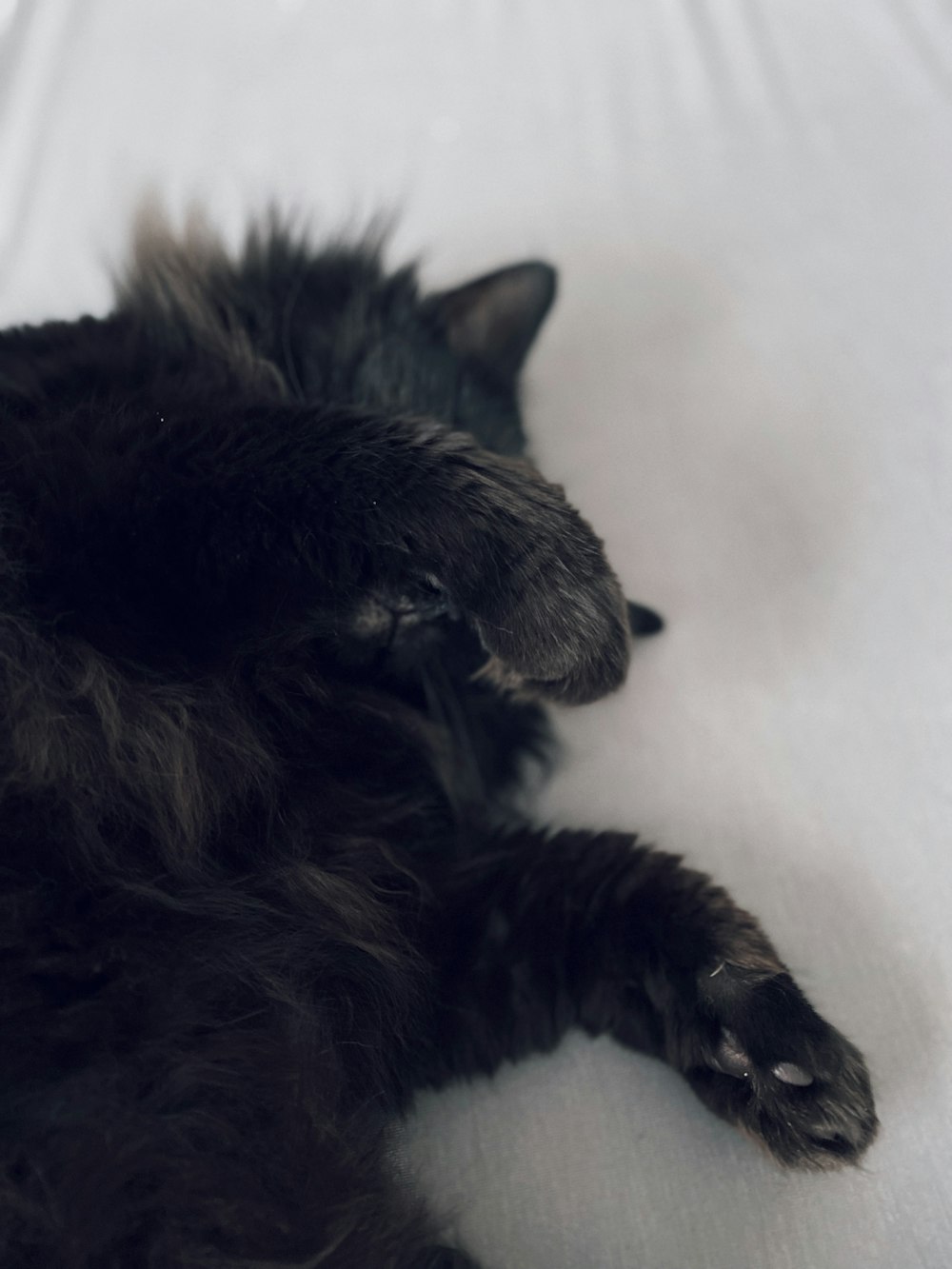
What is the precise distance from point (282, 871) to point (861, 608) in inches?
33.8

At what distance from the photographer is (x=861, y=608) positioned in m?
1.36

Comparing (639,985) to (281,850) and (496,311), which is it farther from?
(496,311)

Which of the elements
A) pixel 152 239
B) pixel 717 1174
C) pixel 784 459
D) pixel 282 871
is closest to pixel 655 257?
pixel 784 459

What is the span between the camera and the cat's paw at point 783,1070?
0.91 metres

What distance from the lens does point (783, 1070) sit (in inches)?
35.9

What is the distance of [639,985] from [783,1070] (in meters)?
0.17

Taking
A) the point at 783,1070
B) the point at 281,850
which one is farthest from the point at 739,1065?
the point at 281,850

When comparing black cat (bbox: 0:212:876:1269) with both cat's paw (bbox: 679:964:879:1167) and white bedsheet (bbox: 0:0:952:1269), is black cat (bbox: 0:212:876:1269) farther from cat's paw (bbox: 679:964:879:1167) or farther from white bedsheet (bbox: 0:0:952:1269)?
white bedsheet (bbox: 0:0:952:1269)

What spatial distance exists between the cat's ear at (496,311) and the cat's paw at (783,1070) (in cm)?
87

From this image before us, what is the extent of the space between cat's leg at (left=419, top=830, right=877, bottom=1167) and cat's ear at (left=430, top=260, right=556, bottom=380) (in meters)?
0.68

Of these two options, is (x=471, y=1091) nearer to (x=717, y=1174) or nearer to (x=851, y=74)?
(x=717, y=1174)

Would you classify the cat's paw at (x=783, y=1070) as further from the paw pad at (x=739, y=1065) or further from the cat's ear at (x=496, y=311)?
the cat's ear at (x=496, y=311)

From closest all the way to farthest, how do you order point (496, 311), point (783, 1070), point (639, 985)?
point (783, 1070), point (639, 985), point (496, 311)

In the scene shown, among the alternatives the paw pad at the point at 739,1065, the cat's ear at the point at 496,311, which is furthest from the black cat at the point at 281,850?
the cat's ear at the point at 496,311
